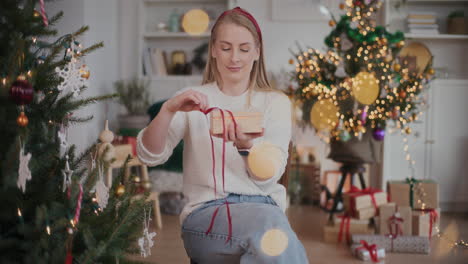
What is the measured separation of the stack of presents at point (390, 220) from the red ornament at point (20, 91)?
2213 millimetres

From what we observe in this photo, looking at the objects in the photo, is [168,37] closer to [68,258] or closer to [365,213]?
[365,213]

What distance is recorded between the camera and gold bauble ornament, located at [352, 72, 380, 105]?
2.91 m

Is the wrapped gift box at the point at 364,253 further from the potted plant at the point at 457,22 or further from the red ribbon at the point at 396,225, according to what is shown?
the potted plant at the point at 457,22

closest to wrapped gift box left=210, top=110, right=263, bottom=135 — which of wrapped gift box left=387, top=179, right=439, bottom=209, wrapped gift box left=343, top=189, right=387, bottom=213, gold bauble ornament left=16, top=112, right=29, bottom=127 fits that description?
gold bauble ornament left=16, top=112, right=29, bottom=127

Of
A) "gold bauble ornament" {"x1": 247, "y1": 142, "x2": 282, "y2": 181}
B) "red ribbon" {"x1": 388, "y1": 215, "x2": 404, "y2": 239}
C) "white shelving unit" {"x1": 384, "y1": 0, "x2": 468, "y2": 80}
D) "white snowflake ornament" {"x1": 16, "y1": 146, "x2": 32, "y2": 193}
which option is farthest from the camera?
"white shelving unit" {"x1": 384, "y1": 0, "x2": 468, "y2": 80}

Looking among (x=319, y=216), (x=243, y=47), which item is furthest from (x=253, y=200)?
(x=319, y=216)

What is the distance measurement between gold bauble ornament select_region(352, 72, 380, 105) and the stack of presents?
645 mm

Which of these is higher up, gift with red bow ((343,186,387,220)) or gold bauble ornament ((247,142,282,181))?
gold bauble ornament ((247,142,282,181))

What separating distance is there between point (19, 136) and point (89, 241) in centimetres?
25

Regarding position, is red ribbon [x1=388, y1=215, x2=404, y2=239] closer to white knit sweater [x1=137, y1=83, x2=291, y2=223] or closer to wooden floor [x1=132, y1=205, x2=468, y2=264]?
wooden floor [x1=132, y1=205, x2=468, y2=264]

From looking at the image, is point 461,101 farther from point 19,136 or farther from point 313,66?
point 19,136

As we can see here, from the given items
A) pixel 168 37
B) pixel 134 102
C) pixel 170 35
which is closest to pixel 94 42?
pixel 134 102

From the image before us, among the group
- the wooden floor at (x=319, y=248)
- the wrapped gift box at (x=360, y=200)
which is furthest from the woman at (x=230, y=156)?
the wrapped gift box at (x=360, y=200)

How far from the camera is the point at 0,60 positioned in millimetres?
966
